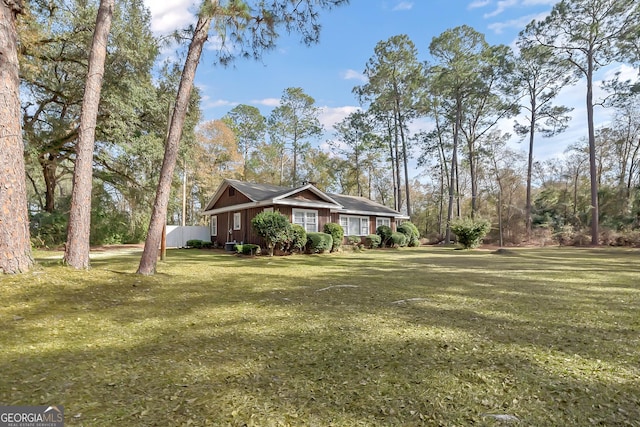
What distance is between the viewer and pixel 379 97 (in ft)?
94.5

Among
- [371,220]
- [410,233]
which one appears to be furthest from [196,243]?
[410,233]

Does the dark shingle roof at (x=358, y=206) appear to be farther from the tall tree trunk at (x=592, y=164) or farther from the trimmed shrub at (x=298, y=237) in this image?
the tall tree trunk at (x=592, y=164)

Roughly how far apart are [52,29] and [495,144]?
1226 inches

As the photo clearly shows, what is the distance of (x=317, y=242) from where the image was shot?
15.5 metres

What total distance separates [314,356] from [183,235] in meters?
20.6

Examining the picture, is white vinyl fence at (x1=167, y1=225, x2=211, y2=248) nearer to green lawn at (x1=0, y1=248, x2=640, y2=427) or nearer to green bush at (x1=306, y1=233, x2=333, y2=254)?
green bush at (x1=306, y1=233, x2=333, y2=254)

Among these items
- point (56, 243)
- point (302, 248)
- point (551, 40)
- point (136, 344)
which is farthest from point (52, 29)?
point (551, 40)

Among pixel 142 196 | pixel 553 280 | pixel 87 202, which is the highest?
pixel 142 196

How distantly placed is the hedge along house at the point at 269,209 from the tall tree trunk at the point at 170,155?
867cm

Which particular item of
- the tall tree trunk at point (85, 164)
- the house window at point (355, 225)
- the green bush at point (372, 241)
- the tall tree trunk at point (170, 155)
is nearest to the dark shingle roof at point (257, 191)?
the house window at point (355, 225)

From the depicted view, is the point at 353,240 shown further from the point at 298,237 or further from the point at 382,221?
the point at 298,237

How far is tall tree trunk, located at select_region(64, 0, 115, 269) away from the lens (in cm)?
596

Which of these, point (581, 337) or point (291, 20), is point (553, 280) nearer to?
point (581, 337)

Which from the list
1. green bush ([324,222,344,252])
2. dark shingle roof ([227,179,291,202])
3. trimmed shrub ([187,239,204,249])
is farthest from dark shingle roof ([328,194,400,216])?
trimmed shrub ([187,239,204,249])
